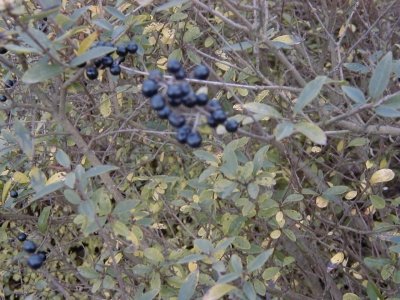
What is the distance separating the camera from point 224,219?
1.74m

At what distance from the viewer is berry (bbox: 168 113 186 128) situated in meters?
1.01

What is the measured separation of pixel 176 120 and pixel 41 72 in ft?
1.19

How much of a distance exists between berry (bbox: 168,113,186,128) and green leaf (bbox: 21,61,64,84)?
0.32 meters

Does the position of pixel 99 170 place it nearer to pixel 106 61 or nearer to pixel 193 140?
pixel 106 61

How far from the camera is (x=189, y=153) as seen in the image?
2.24 meters

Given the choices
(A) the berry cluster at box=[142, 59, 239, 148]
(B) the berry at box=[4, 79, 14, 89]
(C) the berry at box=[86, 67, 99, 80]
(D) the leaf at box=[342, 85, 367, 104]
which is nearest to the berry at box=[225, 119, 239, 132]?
(A) the berry cluster at box=[142, 59, 239, 148]

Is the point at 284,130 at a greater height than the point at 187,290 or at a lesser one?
greater

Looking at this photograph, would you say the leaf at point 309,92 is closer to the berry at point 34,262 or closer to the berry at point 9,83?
the berry at point 34,262

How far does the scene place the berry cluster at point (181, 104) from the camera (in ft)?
3.26

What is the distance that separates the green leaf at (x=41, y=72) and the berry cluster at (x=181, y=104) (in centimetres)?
26

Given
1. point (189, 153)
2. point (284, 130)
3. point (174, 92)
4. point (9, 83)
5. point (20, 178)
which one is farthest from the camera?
point (189, 153)

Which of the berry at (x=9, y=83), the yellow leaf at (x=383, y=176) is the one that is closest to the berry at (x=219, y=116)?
the yellow leaf at (x=383, y=176)

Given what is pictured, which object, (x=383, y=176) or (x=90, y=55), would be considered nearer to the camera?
(x=90, y=55)

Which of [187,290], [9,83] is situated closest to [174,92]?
[187,290]
